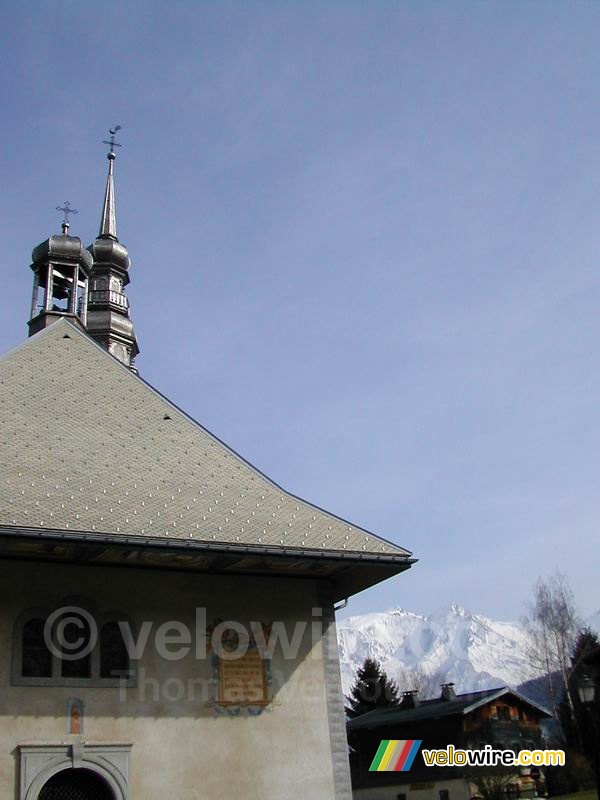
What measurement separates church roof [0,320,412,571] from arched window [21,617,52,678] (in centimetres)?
180

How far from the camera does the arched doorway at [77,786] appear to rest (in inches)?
534

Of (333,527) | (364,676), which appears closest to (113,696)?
(333,527)

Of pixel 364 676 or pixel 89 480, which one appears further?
pixel 364 676

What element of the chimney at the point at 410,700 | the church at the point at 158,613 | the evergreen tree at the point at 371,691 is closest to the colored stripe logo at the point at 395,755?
the chimney at the point at 410,700

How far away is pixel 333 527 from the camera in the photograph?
16234mm

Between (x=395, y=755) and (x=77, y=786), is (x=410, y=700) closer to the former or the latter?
(x=395, y=755)

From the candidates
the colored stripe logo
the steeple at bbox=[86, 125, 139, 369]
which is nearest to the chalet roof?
the colored stripe logo

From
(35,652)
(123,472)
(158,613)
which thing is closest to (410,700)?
(158,613)

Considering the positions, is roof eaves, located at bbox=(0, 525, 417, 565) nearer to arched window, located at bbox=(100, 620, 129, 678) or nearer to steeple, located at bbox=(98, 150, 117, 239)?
arched window, located at bbox=(100, 620, 129, 678)

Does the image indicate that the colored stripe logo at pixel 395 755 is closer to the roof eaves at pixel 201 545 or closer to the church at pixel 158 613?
the church at pixel 158 613

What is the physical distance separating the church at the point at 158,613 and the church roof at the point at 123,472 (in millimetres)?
41

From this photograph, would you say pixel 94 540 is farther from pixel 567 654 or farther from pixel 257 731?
pixel 567 654

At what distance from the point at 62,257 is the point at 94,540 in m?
11.9

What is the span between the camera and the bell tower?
22.3 meters
